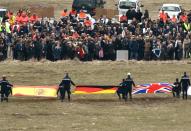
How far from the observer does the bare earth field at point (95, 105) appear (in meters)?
38.3

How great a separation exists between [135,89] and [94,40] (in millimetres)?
9047

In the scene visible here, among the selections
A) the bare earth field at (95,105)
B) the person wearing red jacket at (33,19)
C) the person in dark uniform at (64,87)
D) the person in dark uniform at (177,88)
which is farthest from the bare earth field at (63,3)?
the person in dark uniform at (64,87)

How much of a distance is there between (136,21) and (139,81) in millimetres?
6962

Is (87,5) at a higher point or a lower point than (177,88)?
higher

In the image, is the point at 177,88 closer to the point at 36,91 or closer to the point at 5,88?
the point at 36,91

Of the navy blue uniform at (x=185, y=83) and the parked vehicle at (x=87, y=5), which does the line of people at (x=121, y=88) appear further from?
the parked vehicle at (x=87, y=5)

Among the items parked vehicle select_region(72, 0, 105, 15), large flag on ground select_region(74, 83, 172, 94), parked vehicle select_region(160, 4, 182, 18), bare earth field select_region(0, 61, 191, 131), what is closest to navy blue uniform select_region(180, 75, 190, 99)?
bare earth field select_region(0, 61, 191, 131)

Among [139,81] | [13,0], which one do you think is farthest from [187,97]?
[13,0]

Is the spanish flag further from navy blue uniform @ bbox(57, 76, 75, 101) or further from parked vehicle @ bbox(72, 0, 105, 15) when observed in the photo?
parked vehicle @ bbox(72, 0, 105, 15)

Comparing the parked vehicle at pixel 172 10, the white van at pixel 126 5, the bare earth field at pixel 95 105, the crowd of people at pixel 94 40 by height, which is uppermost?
the white van at pixel 126 5

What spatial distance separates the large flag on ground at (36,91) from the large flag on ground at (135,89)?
1.36m

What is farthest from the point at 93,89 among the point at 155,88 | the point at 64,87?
the point at 155,88

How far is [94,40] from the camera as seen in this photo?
173 feet

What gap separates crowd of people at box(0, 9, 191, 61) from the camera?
173 feet
